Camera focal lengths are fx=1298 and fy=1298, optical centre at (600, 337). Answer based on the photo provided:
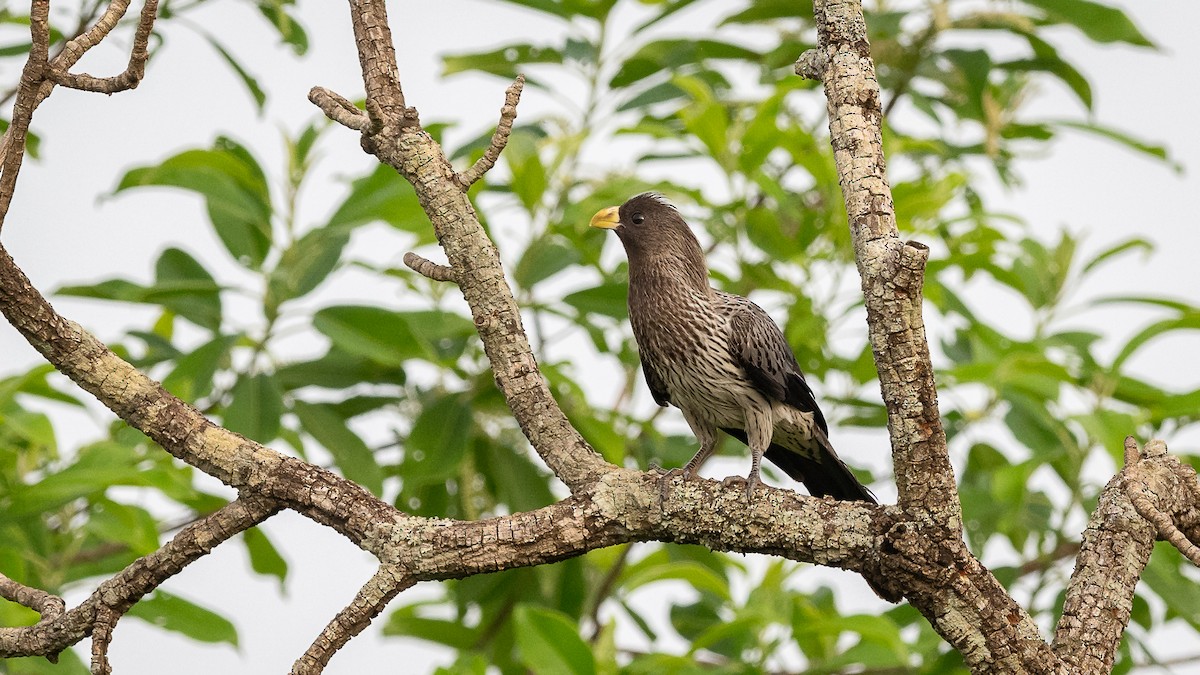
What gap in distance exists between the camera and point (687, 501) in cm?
193

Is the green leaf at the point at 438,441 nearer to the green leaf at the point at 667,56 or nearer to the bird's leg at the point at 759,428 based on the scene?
the bird's leg at the point at 759,428

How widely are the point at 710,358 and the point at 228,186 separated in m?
1.53

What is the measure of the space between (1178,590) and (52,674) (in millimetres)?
2804

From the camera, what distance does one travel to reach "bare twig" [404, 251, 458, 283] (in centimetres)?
207

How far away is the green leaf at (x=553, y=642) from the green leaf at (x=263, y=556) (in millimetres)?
995

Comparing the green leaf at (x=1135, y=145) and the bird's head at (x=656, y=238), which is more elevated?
the green leaf at (x=1135, y=145)

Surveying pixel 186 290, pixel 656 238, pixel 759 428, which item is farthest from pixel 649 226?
pixel 186 290

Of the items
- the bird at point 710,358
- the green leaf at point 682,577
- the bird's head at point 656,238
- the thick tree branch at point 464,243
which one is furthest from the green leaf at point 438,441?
the thick tree branch at point 464,243

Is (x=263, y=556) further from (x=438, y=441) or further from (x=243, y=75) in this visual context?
(x=243, y=75)

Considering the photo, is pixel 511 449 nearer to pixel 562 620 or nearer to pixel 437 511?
pixel 437 511

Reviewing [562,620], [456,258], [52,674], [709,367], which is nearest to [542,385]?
[456,258]

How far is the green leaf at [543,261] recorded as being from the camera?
360 centimetres

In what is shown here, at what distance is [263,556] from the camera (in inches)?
148

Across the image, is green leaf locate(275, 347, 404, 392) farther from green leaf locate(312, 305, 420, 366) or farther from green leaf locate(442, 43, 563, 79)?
green leaf locate(442, 43, 563, 79)
